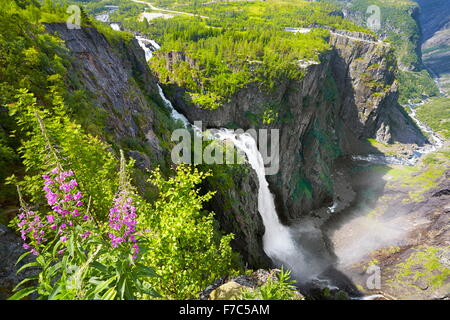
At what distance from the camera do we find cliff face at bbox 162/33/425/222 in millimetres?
49062

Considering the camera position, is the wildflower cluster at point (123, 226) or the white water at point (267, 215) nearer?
the wildflower cluster at point (123, 226)

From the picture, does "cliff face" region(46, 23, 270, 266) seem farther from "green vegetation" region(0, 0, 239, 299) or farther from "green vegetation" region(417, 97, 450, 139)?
"green vegetation" region(417, 97, 450, 139)

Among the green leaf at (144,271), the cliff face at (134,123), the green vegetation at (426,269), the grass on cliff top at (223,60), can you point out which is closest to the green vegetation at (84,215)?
the green leaf at (144,271)

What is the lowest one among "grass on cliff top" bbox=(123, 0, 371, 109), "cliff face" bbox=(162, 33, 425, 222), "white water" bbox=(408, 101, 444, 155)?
"white water" bbox=(408, 101, 444, 155)

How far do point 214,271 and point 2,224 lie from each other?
725cm

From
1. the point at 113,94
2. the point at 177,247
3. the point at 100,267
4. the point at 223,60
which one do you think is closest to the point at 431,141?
the point at 223,60

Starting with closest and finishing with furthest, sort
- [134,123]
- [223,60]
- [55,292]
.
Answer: [55,292]
[134,123]
[223,60]

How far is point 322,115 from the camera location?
71.8 meters

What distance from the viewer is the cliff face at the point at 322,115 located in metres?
49.1

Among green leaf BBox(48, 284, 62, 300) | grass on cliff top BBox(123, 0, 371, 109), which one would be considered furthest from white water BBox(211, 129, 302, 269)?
green leaf BBox(48, 284, 62, 300)

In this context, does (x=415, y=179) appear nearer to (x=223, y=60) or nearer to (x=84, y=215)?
(x=223, y=60)

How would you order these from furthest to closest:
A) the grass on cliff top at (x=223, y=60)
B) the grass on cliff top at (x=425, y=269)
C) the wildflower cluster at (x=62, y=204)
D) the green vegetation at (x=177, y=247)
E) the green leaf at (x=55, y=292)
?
1. the grass on cliff top at (x=223, y=60)
2. the grass on cliff top at (x=425, y=269)
3. the green vegetation at (x=177, y=247)
4. the wildflower cluster at (x=62, y=204)
5. the green leaf at (x=55, y=292)

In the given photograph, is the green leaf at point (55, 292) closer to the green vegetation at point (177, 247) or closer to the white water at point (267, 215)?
the green vegetation at point (177, 247)

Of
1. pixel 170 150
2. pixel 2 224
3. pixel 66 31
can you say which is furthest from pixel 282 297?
pixel 66 31
